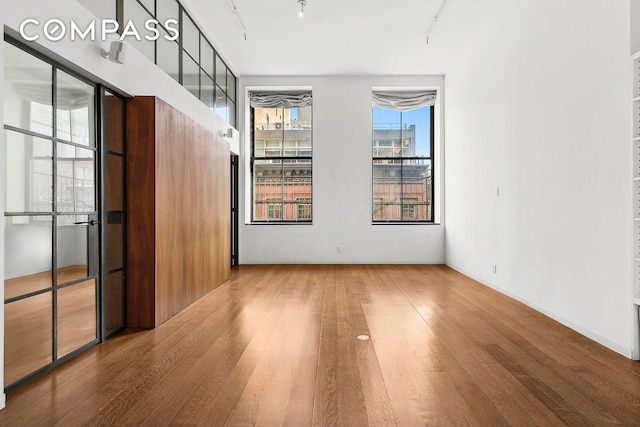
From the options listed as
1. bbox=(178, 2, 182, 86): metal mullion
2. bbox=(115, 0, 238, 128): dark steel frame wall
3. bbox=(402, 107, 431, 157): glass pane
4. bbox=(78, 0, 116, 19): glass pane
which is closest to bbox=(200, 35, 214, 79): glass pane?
bbox=(115, 0, 238, 128): dark steel frame wall

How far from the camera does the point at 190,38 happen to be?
5.04 metres

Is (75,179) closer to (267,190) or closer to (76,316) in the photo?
(76,316)

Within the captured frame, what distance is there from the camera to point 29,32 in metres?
2.27

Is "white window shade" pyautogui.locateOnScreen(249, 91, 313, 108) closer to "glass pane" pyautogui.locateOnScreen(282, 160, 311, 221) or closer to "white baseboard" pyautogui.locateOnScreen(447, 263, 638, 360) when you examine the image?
"glass pane" pyautogui.locateOnScreen(282, 160, 311, 221)

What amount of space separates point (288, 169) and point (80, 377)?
18.7ft

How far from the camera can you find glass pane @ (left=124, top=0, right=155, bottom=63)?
358 cm

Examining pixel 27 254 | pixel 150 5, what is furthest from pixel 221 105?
pixel 27 254

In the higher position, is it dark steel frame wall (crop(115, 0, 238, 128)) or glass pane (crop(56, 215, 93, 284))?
dark steel frame wall (crop(115, 0, 238, 128))

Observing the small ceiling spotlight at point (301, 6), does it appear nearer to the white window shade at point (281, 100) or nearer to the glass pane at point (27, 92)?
the white window shade at point (281, 100)

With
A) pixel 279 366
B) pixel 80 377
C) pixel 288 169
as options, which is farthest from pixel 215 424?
pixel 288 169

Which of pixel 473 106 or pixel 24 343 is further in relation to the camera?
pixel 473 106

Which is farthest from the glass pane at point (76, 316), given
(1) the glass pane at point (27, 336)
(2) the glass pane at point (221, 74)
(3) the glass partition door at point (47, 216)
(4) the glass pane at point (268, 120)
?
(4) the glass pane at point (268, 120)

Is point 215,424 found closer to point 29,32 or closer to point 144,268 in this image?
point 144,268

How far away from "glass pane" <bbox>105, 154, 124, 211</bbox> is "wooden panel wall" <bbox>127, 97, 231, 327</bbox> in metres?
0.08
